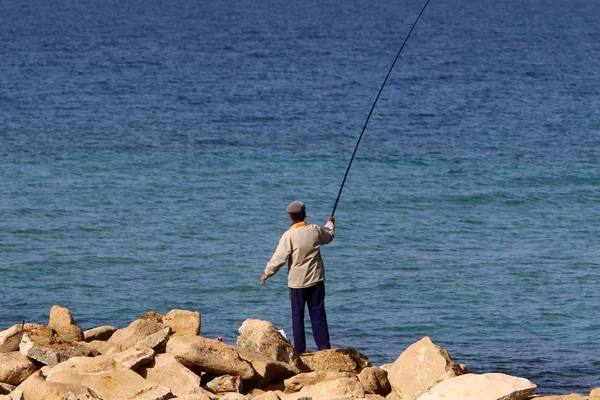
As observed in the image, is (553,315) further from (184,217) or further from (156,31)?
(156,31)

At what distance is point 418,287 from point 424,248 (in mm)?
2583

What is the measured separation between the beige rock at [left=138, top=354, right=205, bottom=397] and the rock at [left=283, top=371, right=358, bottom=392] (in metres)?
0.73

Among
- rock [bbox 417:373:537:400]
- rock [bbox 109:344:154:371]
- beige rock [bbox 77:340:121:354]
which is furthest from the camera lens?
beige rock [bbox 77:340:121:354]

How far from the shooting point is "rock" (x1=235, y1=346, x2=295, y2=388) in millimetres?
7992

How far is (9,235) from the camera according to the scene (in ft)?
57.5

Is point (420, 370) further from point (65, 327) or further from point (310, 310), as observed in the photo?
point (65, 327)

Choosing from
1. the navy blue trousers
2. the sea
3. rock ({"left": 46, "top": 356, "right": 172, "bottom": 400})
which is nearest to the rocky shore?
rock ({"left": 46, "top": 356, "right": 172, "bottom": 400})

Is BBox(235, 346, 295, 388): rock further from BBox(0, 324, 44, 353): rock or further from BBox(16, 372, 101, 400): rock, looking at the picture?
BBox(0, 324, 44, 353): rock

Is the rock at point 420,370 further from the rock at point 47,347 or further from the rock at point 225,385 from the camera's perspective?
the rock at point 47,347

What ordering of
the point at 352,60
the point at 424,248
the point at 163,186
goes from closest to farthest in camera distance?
the point at 424,248
the point at 163,186
the point at 352,60

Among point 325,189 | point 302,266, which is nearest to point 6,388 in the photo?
point 302,266

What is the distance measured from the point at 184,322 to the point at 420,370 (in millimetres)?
1969

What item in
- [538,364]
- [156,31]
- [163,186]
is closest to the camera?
[538,364]

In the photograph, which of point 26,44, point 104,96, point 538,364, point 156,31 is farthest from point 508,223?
point 156,31
